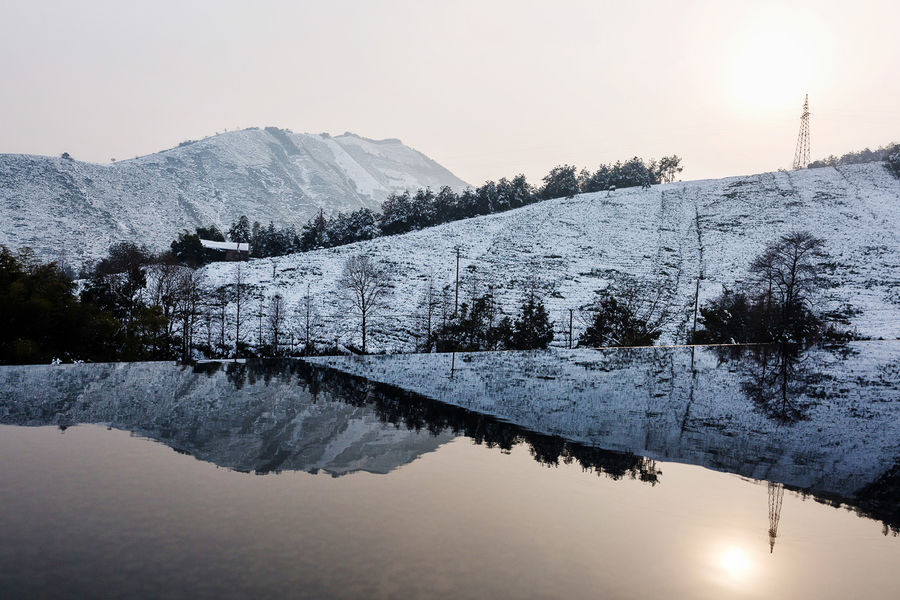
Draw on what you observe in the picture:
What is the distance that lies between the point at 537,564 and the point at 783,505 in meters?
6.58

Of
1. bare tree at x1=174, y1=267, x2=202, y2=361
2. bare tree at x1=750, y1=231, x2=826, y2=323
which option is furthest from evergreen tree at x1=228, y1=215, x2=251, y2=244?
bare tree at x1=750, y1=231, x2=826, y2=323

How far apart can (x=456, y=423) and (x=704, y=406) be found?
9.85 meters

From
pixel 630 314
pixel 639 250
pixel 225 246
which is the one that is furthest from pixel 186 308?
pixel 225 246

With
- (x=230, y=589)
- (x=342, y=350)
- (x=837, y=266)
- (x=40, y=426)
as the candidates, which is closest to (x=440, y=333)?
(x=342, y=350)

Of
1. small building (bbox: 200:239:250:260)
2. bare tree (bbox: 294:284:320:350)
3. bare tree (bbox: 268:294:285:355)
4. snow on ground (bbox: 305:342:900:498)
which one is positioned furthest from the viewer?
small building (bbox: 200:239:250:260)

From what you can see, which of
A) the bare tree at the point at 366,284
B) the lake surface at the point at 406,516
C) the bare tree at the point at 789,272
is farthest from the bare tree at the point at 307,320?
the bare tree at the point at 789,272

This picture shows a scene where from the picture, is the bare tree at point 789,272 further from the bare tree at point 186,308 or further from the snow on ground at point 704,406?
the bare tree at point 186,308

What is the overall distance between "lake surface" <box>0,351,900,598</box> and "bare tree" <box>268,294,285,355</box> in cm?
3688

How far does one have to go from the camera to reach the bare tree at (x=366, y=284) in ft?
217

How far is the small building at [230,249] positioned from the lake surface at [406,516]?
10549 cm

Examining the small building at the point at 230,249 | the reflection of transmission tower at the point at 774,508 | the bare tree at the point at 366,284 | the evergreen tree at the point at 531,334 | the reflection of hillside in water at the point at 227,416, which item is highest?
the small building at the point at 230,249

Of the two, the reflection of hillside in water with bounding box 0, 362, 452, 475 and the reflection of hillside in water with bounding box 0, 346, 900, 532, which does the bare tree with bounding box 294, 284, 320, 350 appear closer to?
the reflection of hillside in water with bounding box 0, 346, 900, 532

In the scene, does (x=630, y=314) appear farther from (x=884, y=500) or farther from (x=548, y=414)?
(x=884, y=500)

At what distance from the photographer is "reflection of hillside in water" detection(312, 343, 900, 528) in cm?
1380
